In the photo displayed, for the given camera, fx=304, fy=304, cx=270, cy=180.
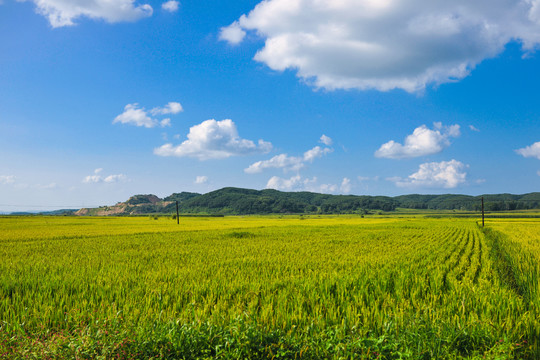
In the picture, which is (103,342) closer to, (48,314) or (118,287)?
(48,314)

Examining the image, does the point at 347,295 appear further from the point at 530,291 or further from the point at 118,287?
the point at 118,287

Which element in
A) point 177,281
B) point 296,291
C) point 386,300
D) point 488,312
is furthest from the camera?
point 177,281

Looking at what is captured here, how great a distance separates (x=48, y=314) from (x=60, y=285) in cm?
266

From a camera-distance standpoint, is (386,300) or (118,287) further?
(118,287)

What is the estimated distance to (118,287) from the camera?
7.16 m

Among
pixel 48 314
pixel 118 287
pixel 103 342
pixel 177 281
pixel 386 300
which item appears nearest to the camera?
pixel 103 342

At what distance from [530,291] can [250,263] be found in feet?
26.0

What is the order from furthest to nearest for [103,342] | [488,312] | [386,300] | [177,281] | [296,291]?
[177,281], [296,291], [386,300], [488,312], [103,342]

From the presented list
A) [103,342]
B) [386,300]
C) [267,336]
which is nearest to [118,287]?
[103,342]

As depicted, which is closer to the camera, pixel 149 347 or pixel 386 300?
pixel 149 347

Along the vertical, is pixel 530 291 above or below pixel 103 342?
below

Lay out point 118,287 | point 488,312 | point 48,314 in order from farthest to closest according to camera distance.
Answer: point 118,287
point 48,314
point 488,312

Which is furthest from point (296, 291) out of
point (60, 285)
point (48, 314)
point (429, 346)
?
point (60, 285)

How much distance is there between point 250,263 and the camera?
36.8 feet
